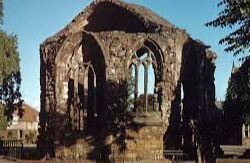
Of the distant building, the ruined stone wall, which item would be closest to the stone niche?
the ruined stone wall

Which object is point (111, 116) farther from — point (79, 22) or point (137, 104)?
point (79, 22)

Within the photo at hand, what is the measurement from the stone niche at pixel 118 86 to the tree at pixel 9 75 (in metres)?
13.8

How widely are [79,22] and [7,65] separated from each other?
46.8 feet

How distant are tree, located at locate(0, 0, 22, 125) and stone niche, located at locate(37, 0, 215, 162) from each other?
13.8m

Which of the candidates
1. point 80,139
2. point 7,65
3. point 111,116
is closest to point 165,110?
point 111,116

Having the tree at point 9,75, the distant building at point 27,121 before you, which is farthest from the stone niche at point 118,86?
the distant building at point 27,121

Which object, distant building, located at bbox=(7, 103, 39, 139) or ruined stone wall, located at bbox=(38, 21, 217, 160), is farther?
distant building, located at bbox=(7, 103, 39, 139)

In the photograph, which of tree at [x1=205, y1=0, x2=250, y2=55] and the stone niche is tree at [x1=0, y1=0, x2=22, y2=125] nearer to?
the stone niche

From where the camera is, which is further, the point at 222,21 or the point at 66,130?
the point at 66,130

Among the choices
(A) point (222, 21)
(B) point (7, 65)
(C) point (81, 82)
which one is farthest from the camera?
A: (B) point (7, 65)

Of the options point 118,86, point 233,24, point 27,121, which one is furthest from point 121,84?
point 27,121

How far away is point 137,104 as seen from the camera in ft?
97.6

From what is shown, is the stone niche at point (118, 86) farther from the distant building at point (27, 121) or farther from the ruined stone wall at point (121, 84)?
the distant building at point (27, 121)

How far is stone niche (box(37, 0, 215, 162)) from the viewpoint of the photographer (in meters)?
29.3
